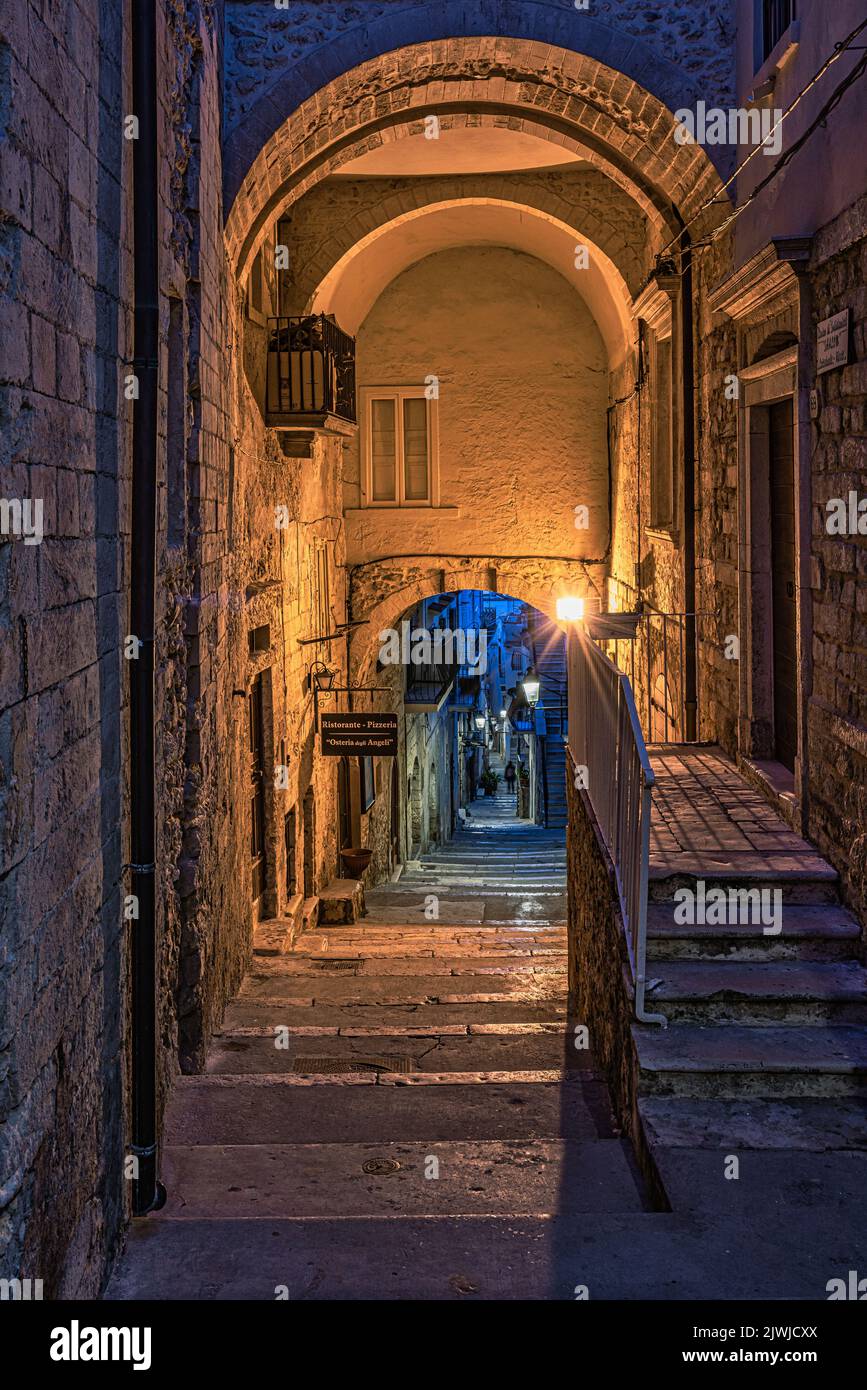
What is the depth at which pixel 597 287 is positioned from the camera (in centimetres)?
1442

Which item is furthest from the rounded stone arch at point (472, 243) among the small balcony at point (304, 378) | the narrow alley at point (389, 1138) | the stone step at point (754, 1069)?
the stone step at point (754, 1069)

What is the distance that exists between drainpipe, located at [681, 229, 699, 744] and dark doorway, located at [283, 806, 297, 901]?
4.03 meters

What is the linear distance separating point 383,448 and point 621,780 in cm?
1037

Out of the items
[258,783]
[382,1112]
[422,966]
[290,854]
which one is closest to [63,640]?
[382,1112]

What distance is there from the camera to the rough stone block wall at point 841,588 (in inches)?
231

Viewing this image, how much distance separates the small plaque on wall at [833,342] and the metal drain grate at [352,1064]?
409cm

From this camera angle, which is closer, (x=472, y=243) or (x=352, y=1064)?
(x=352, y=1064)

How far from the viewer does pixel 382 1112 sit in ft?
20.9

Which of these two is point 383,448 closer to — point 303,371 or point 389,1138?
point 303,371

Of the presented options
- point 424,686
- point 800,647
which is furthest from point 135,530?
point 424,686

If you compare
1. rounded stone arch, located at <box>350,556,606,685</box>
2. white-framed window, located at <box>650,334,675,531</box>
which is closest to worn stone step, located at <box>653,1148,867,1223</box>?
white-framed window, located at <box>650,334,675,531</box>

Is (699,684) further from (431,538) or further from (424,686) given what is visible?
(424,686)

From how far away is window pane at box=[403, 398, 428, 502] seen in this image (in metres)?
15.9

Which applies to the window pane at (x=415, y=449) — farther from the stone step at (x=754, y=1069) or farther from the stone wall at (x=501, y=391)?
the stone step at (x=754, y=1069)
